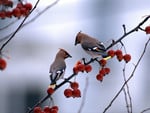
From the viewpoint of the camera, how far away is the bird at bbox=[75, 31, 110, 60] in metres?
3.49

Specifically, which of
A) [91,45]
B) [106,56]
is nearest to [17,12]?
[106,56]

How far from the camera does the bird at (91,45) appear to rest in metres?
3.49

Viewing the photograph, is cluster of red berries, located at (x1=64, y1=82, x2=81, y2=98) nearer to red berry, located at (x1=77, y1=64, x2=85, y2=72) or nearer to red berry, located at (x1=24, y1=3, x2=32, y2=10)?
red berry, located at (x1=77, y1=64, x2=85, y2=72)

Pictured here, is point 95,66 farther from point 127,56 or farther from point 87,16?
point 127,56

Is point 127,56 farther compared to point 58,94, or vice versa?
point 58,94

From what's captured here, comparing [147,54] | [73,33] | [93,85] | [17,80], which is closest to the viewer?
[147,54]

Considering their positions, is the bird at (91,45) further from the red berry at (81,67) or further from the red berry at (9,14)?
the red berry at (9,14)

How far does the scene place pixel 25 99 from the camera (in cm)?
1064

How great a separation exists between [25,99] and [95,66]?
5.85 ft

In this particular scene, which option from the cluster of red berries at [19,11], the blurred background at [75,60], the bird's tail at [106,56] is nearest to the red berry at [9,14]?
the cluster of red berries at [19,11]

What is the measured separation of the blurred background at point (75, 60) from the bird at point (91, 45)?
16.5 feet

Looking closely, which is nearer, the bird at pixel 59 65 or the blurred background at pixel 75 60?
the bird at pixel 59 65

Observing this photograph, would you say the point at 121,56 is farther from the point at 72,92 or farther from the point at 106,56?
the point at 72,92

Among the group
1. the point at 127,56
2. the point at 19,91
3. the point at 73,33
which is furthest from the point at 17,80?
the point at 127,56
